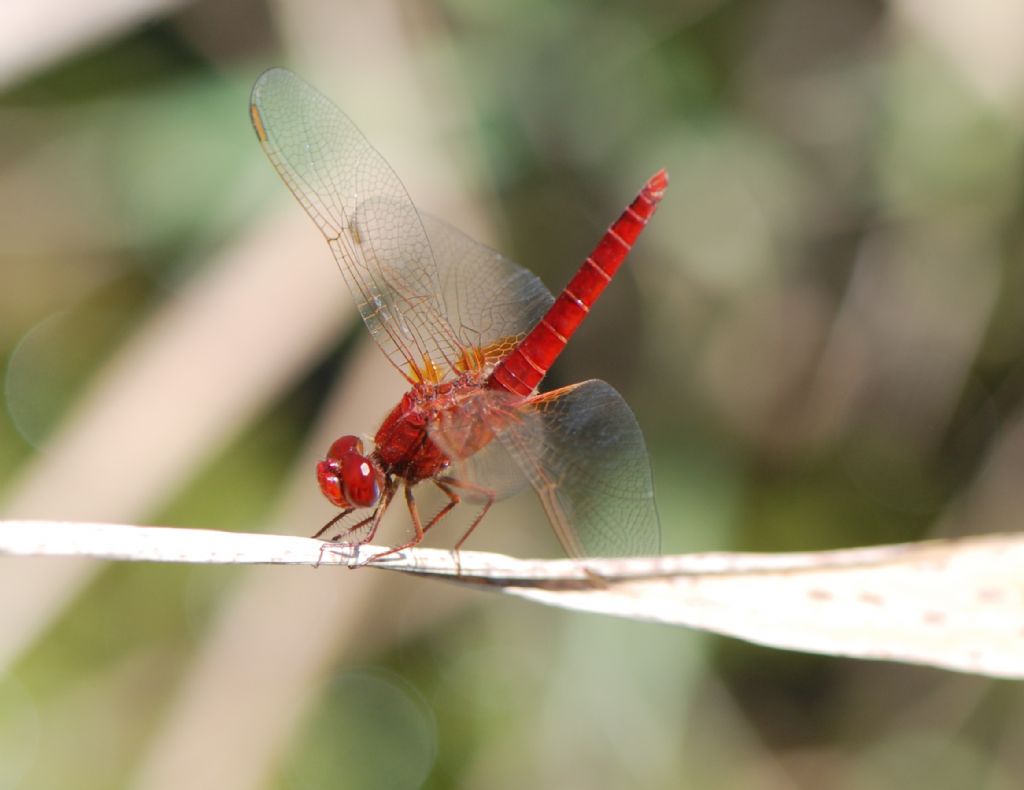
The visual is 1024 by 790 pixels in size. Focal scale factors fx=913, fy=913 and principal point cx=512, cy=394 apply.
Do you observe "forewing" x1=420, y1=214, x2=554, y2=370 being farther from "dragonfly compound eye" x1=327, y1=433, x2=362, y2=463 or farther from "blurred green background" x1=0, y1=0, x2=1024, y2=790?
"blurred green background" x1=0, y1=0, x2=1024, y2=790

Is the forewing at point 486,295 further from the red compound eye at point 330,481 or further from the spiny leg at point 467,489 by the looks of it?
the red compound eye at point 330,481

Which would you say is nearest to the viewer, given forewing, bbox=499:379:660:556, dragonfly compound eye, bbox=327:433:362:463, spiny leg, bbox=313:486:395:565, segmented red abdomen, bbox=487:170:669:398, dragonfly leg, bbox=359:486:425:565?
dragonfly leg, bbox=359:486:425:565

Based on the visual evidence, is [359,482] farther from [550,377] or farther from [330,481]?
[550,377]

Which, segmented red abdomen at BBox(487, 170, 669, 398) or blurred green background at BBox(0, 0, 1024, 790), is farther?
blurred green background at BBox(0, 0, 1024, 790)

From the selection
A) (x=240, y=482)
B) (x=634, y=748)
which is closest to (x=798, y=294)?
(x=634, y=748)

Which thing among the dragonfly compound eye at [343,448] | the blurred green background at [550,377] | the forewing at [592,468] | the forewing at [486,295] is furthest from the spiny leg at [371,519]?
the blurred green background at [550,377]

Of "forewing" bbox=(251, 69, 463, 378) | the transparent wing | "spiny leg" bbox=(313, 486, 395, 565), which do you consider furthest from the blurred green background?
the transparent wing
